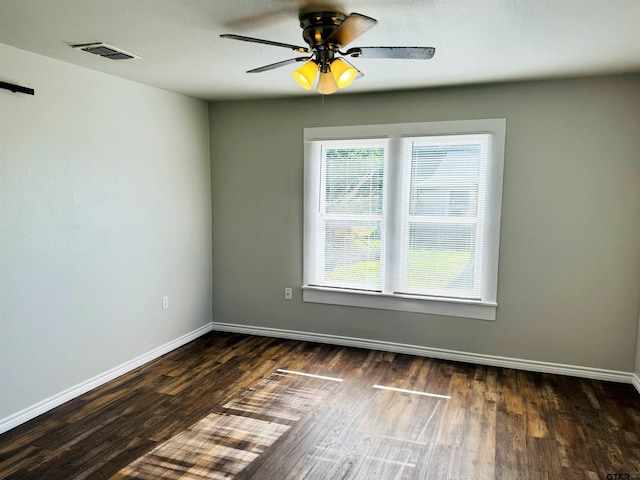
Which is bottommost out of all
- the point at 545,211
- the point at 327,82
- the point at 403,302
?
the point at 403,302

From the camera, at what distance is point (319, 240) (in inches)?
173

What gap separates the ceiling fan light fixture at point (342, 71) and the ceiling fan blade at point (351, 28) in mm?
147

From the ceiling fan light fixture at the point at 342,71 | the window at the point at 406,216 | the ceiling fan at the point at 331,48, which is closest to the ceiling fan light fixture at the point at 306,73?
the ceiling fan at the point at 331,48

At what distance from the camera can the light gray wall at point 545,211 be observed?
3457 mm

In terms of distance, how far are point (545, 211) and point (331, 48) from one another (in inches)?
93.4

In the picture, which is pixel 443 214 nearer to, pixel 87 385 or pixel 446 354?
pixel 446 354

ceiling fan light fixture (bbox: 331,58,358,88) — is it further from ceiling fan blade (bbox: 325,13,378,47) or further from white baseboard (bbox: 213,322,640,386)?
white baseboard (bbox: 213,322,640,386)

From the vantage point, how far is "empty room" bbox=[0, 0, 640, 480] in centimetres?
244

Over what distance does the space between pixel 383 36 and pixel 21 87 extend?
7.26ft

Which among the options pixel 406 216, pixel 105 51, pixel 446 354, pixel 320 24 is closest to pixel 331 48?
pixel 320 24

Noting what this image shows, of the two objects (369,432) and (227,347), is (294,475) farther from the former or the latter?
(227,347)

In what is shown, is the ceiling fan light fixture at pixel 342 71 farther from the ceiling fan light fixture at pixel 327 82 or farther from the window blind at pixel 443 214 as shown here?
the window blind at pixel 443 214

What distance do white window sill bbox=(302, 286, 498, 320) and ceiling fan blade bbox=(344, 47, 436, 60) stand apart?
→ 2.37 metres

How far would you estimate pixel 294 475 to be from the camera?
236 cm
